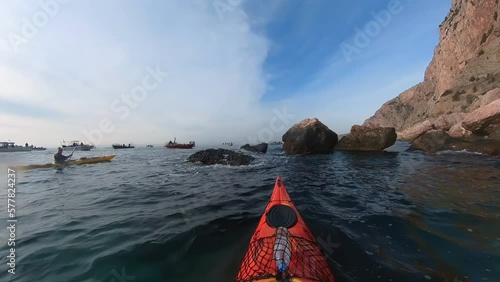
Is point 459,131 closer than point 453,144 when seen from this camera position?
No

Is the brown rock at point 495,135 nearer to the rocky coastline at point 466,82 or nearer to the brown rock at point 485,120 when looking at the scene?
the rocky coastline at point 466,82

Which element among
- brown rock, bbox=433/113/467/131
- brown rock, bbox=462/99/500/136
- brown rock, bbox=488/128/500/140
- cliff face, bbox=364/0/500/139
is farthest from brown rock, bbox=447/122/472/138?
cliff face, bbox=364/0/500/139

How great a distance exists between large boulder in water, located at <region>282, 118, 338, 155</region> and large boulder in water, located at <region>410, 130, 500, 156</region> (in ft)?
31.4

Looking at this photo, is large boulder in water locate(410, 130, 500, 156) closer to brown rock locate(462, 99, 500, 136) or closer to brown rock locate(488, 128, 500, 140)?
brown rock locate(488, 128, 500, 140)

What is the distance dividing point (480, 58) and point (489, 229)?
64716 mm

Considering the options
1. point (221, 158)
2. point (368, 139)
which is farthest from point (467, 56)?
point (221, 158)

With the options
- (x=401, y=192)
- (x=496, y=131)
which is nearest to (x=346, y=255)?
(x=401, y=192)

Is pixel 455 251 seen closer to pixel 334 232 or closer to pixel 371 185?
pixel 334 232

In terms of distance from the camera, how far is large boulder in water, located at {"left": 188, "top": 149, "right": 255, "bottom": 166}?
62.2 ft

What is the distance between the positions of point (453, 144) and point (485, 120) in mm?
3062

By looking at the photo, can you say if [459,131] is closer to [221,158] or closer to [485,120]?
[485,120]

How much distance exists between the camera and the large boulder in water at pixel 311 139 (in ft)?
81.5

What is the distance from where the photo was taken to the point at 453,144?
65.3ft

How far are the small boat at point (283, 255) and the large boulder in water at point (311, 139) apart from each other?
21.6 meters
